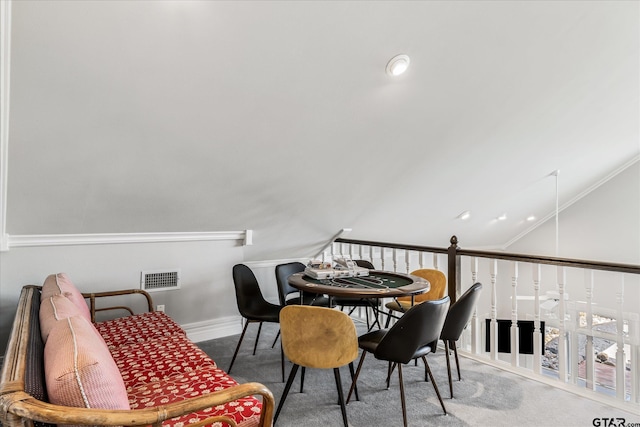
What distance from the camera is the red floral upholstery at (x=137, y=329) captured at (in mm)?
2523

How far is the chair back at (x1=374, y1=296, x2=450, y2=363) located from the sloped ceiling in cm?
161

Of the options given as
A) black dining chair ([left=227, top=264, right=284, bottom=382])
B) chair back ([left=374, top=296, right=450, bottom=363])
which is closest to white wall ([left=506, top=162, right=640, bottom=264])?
chair back ([left=374, top=296, right=450, bottom=363])

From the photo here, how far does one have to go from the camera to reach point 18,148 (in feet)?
7.39

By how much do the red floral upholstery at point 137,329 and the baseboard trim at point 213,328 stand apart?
82 cm

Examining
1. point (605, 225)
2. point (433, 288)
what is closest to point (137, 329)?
point (433, 288)

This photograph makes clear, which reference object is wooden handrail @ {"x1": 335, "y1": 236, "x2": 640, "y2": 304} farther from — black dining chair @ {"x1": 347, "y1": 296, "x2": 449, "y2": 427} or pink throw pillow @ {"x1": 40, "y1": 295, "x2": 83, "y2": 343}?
pink throw pillow @ {"x1": 40, "y1": 295, "x2": 83, "y2": 343}

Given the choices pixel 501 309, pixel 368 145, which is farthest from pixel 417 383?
pixel 501 309

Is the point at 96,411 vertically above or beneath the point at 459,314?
beneath

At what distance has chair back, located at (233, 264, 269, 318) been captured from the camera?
3.10 meters

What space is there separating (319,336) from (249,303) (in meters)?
1.29

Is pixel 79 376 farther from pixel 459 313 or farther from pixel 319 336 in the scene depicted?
pixel 459 313

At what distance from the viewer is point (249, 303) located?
3203 mm

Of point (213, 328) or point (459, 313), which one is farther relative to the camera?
point (213, 328)

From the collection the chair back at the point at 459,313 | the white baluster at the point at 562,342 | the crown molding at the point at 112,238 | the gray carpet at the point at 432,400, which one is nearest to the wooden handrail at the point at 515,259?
the white baluster at the point at 562,342
